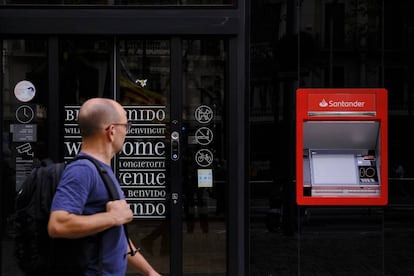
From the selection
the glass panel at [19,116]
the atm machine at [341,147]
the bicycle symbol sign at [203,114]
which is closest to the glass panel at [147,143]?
the bicycle symbol sign at [203,114]

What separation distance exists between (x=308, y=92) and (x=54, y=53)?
252cm

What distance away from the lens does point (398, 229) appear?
6523mm

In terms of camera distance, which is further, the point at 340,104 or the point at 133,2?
the point at 133,2

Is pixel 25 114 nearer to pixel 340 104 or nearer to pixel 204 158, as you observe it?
pixel 204 158

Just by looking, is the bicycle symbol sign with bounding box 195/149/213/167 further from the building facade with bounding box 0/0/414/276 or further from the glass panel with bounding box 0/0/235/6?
the glass panel with bounding box 0/0/235/6

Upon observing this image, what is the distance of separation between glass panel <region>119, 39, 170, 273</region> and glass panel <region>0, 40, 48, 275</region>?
81 centimetres

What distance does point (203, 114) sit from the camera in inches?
260

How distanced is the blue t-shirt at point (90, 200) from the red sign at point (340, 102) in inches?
147

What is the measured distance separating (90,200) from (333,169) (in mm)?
3800

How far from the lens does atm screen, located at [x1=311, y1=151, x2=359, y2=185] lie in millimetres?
6273

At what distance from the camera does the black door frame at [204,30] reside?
6477 mm

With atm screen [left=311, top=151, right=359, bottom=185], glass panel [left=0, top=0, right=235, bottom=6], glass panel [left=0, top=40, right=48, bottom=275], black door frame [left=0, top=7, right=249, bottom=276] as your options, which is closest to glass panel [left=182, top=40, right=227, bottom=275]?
black door frame [left=0, top=7, right=249, bottom=276]

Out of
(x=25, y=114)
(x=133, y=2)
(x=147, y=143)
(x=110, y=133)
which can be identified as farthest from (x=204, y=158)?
(x=110, y=133)

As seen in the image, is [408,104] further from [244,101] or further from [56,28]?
[56,28]
